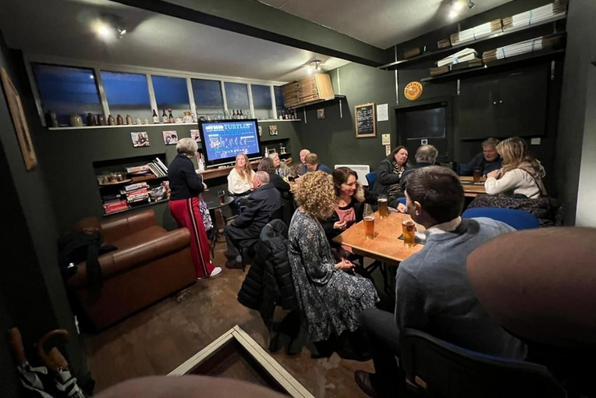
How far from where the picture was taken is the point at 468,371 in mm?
787

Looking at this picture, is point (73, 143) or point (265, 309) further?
point (73, 143)

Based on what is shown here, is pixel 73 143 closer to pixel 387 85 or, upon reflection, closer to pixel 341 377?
pixel 341 377

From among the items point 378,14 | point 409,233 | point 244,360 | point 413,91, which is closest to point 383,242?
point 409,233

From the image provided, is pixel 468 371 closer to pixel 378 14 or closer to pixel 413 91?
pixel 378 14

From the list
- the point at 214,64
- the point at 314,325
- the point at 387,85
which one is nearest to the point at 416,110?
the point at 387,85

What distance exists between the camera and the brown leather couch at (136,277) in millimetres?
2117

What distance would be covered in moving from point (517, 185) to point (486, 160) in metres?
1.26

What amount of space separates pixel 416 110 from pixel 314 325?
12.9 ft

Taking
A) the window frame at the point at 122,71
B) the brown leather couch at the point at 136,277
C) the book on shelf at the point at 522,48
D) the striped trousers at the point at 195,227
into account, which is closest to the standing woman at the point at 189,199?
the striped trousers at the point at 195,227

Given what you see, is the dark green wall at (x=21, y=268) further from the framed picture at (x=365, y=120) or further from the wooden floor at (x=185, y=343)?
the framed picture at (x=365, y=120)

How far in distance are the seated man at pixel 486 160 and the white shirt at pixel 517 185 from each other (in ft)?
3.30

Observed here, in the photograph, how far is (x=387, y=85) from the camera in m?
4.45

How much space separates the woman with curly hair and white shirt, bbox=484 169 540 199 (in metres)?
1.59

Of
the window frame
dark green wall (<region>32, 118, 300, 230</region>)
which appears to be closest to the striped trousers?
dark green wall (<region>32, 118, 300, 230</region>)
